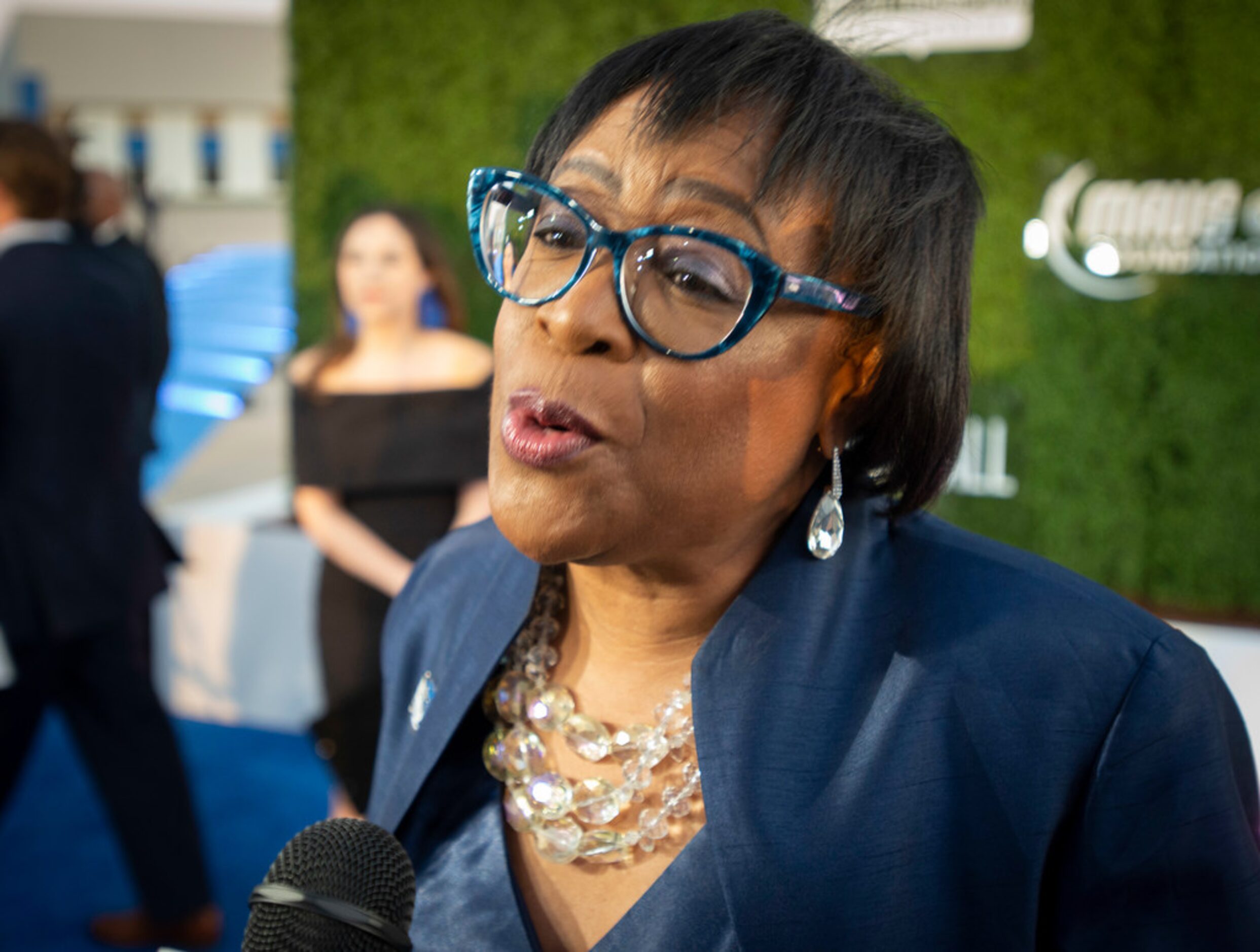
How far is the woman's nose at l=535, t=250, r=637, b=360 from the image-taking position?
0.86 m

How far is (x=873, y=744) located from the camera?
3.02 ft

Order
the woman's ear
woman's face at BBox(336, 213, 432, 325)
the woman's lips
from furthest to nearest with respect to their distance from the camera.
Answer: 1. woman's face at BBox(336, 213, 432, 325)
2. the woman's ear
3. the woman's lips

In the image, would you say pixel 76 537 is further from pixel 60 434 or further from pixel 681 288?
pixel 681 288

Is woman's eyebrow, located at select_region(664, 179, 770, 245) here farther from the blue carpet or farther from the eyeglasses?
the blue carpet

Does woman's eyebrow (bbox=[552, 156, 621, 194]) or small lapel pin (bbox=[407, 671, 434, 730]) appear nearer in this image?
woman's eyebrow (bbox=[552, 156, 621, 194])

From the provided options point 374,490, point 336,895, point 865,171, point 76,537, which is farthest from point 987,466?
point 336,895

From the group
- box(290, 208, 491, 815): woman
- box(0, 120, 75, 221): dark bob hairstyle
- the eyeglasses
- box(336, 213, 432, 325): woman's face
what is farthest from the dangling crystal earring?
box(0, 120, 75, 221): dark bob hairstyle

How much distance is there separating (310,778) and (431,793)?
3.27 meters

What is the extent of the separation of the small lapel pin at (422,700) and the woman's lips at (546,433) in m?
0.44

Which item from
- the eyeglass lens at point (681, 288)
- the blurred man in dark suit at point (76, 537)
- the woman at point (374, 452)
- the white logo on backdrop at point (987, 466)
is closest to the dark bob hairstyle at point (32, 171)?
the blurred man in dark suit at point (76, 537)

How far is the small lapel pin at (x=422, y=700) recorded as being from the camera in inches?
47.3

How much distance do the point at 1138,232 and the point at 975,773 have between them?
291 cm

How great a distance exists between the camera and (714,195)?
883 mm

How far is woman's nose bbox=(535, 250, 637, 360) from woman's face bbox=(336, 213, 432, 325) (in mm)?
2315
